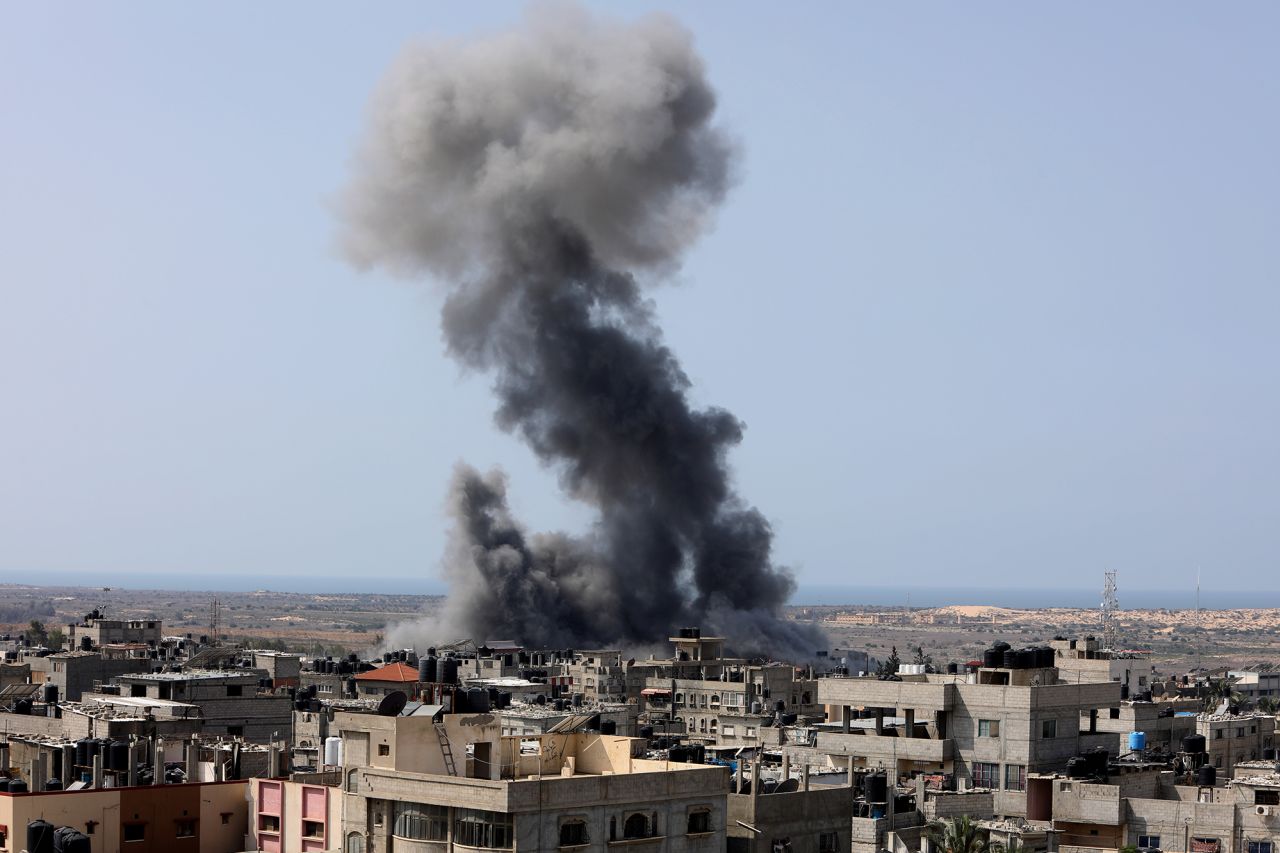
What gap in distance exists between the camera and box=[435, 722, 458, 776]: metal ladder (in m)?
40.9

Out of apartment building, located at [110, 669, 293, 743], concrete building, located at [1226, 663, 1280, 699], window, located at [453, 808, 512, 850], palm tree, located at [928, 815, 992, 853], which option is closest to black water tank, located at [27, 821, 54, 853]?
window, located at [453, 808, 512, 850]

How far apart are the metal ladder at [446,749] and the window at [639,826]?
136 inches

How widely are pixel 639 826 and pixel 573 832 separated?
1759 mm

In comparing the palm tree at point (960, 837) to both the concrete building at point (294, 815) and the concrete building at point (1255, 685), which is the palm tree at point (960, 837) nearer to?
the concrete building at point (294, 815)

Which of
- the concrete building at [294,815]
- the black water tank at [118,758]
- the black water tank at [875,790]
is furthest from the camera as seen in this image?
the black water tank at [875,790]

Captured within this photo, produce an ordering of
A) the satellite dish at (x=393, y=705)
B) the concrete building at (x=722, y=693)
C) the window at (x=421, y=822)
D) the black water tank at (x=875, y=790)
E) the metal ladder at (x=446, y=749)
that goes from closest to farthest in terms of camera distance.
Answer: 1. the window at (x=421, y=822)
2. the metal ladder at (x=446, y=749)
3. the satellite dish at (x=393, y=705)
4. the black water tank at (x=875, y=790)
5. the concrete building at (x=722, y=693)

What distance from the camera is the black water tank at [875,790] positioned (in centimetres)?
5219

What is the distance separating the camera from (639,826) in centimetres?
3988

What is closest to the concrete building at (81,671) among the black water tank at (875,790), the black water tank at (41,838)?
the black water tank at (875,790)

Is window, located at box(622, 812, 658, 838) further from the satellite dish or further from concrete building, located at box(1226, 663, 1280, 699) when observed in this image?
concrete building, located at box(1226, 663, 1280, 699)

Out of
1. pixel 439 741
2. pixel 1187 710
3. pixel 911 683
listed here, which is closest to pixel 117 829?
pixel 439 741

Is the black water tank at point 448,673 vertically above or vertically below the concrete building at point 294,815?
above

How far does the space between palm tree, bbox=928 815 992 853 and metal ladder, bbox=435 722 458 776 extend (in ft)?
42.1

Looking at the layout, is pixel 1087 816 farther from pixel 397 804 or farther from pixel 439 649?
pixel 439 649
